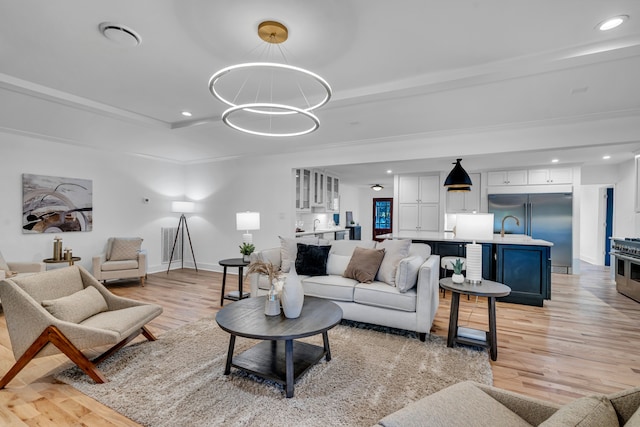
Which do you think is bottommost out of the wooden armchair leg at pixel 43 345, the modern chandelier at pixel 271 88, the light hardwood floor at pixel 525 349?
the light hardwood floor at pixel 525 349

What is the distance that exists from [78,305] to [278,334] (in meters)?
1.77

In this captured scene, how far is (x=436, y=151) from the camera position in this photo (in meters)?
4.70

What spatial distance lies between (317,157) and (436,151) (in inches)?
79.4

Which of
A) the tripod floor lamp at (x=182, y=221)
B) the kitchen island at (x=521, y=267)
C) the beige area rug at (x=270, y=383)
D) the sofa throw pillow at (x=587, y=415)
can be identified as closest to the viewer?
the sofa throw pillow at (x=587, y=415)

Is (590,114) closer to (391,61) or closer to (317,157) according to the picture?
(391,61)

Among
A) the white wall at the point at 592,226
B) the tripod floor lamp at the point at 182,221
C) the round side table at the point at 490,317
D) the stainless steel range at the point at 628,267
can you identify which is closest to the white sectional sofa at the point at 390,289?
the round side table at the point at 490,317

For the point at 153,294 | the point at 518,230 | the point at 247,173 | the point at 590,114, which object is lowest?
the point at 153,294

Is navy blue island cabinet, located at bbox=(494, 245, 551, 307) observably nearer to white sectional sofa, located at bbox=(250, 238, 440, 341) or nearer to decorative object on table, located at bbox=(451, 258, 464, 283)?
white sectional sofa, located at bbox=(250, 238, 440, 341)

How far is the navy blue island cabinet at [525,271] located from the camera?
4.30m

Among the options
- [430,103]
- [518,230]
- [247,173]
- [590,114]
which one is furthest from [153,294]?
[518,230]

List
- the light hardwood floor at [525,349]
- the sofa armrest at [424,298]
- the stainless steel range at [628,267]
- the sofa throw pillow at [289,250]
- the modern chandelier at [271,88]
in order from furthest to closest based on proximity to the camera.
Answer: the stainless steel range at [628,267] < the sofa throw pillow at [289,250] < the sofa armrest at [424,298] < the modern chandelier at [271,88] < the light hardwood floor at [525,349]

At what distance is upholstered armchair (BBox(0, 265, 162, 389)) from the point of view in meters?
2.23

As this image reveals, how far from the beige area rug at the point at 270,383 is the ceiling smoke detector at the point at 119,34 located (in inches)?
101

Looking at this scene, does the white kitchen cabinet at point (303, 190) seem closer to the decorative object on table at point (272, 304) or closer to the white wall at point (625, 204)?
the decorative object on table at point (272, 304)
